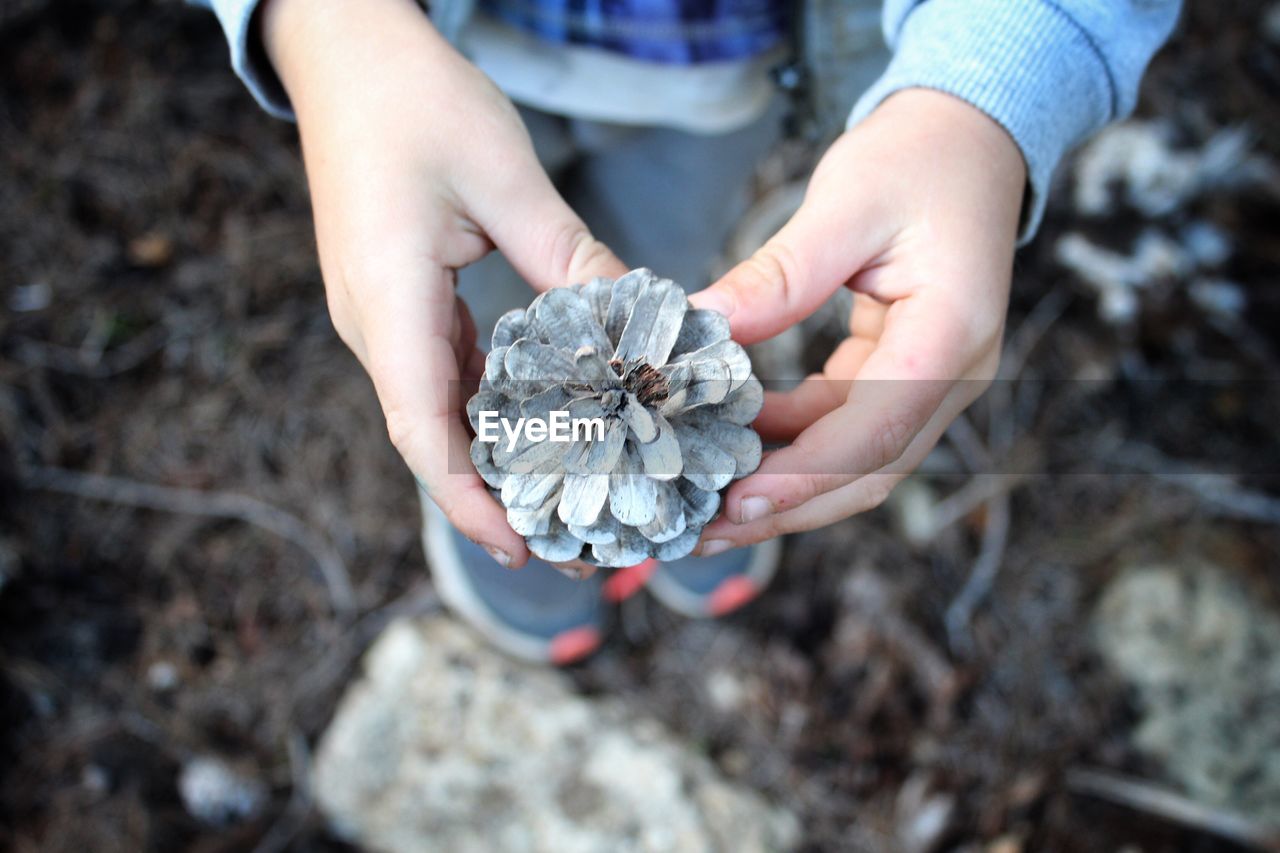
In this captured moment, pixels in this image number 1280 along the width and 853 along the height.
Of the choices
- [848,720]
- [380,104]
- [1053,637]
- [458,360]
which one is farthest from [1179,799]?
[380,104]

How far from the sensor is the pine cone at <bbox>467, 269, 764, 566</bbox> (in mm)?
1340

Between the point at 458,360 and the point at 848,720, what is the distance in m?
1.91

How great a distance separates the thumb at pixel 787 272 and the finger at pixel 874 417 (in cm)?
16

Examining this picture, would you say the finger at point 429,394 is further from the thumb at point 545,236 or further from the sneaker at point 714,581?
the sneaker at point 714,581

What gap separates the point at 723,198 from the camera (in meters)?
2.61

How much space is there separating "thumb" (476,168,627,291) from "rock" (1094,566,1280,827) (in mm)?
2414

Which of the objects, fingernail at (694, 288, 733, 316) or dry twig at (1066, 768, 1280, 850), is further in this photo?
dry twig at (1066, 768, 1280, 850)

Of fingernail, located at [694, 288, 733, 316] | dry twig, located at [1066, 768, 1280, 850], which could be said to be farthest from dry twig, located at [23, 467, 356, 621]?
dry twig, located at [1066, 768, 1280, 850]

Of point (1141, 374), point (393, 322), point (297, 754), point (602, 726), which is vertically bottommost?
point (297, 754)

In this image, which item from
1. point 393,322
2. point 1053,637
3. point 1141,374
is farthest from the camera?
point 1141,374

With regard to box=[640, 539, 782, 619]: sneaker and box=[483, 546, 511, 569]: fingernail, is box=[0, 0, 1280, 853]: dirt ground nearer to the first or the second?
box=[640, 539, 782, 619]: sneaker

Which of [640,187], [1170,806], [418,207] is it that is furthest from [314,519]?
[1170,806]

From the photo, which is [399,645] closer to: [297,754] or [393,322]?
[297,754]

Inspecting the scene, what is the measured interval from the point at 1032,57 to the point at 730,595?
76.4 inches
